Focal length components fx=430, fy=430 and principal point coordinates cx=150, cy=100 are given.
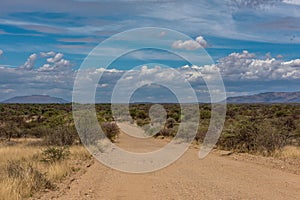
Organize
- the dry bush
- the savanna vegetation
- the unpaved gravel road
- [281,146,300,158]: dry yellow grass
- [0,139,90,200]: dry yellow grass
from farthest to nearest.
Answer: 1. the dry bush
2. [281,146,300,158]: dry yellow grass
3. the savanna vegetation
4. the unpaved gravel road
5. [0,139,90,200]: dry yellow grass

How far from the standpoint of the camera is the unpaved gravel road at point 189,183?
11.8 meters

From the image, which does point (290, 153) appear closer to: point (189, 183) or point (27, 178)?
point (189, 183)

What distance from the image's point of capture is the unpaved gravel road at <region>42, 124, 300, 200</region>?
11.8 metres

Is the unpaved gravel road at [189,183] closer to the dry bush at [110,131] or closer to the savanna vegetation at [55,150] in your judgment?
the savanna vegetation at [55,150]

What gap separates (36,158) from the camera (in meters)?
19.9

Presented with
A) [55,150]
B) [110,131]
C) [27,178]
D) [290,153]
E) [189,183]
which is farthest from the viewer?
[110,131]

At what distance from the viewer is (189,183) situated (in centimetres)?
1374

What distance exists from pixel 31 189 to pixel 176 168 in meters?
7.18

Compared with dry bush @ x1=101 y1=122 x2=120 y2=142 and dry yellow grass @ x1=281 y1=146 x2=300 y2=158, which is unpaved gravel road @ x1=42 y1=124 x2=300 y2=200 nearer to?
dry yellow grass @ x1=281 y1=146 x2=300 y2=158

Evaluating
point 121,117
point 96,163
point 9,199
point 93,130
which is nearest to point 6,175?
point 9,199

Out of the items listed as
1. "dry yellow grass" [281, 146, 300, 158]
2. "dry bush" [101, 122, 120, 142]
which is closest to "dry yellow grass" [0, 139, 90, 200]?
"dry yellow grass" [281, 146, 300, 158]

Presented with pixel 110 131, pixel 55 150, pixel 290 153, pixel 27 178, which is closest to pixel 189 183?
pixel 27 178

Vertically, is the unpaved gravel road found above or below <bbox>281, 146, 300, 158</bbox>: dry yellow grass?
above

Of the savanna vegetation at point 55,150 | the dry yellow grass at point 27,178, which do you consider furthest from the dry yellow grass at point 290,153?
the dry yellow grass at point 27,178
